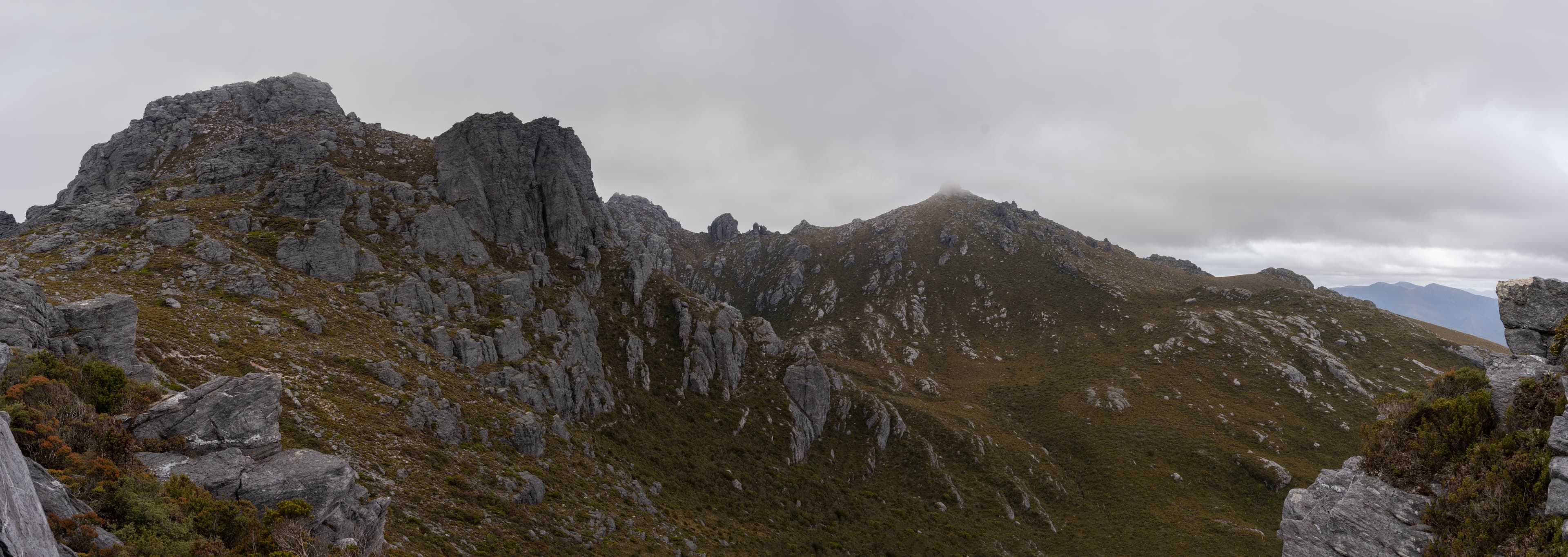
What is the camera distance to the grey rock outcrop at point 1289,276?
171 meters

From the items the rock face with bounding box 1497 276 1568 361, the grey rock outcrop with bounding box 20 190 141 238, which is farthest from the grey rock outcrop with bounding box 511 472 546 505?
the rock face with bounding box 1497 276 1568 361

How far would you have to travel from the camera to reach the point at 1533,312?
2023 cm

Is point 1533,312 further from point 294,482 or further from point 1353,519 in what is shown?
point 294,482

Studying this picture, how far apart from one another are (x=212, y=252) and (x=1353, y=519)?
3266 inches

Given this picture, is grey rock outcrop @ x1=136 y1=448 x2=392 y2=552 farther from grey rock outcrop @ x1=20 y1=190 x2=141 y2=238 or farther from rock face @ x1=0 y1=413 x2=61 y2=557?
grey rock outcrop @ x1=20 y1=190 x2=141 y2=238

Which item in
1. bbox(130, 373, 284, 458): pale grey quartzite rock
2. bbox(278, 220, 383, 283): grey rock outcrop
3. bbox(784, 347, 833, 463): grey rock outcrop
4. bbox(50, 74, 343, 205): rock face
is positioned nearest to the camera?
bbox(130, 373, 284, 458): pale grey quartzite rock

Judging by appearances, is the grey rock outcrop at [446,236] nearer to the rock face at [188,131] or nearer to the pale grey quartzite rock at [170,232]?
the pale grey quartzite rock at [170,232]

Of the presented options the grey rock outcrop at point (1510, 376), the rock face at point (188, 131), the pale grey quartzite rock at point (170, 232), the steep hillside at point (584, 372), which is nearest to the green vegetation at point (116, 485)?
the steep hillside at point (584, 372)

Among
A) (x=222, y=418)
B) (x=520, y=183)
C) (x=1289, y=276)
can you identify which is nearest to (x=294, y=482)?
(x=222, y=418)

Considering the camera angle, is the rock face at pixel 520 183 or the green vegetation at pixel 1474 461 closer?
the green vegetation at pixel 1474 461

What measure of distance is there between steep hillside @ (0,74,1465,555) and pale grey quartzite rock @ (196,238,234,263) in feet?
0.95

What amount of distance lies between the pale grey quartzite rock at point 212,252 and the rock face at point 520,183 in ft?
97.9

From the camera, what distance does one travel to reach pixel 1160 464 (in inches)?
3580

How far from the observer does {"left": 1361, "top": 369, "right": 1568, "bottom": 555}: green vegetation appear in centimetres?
1625
